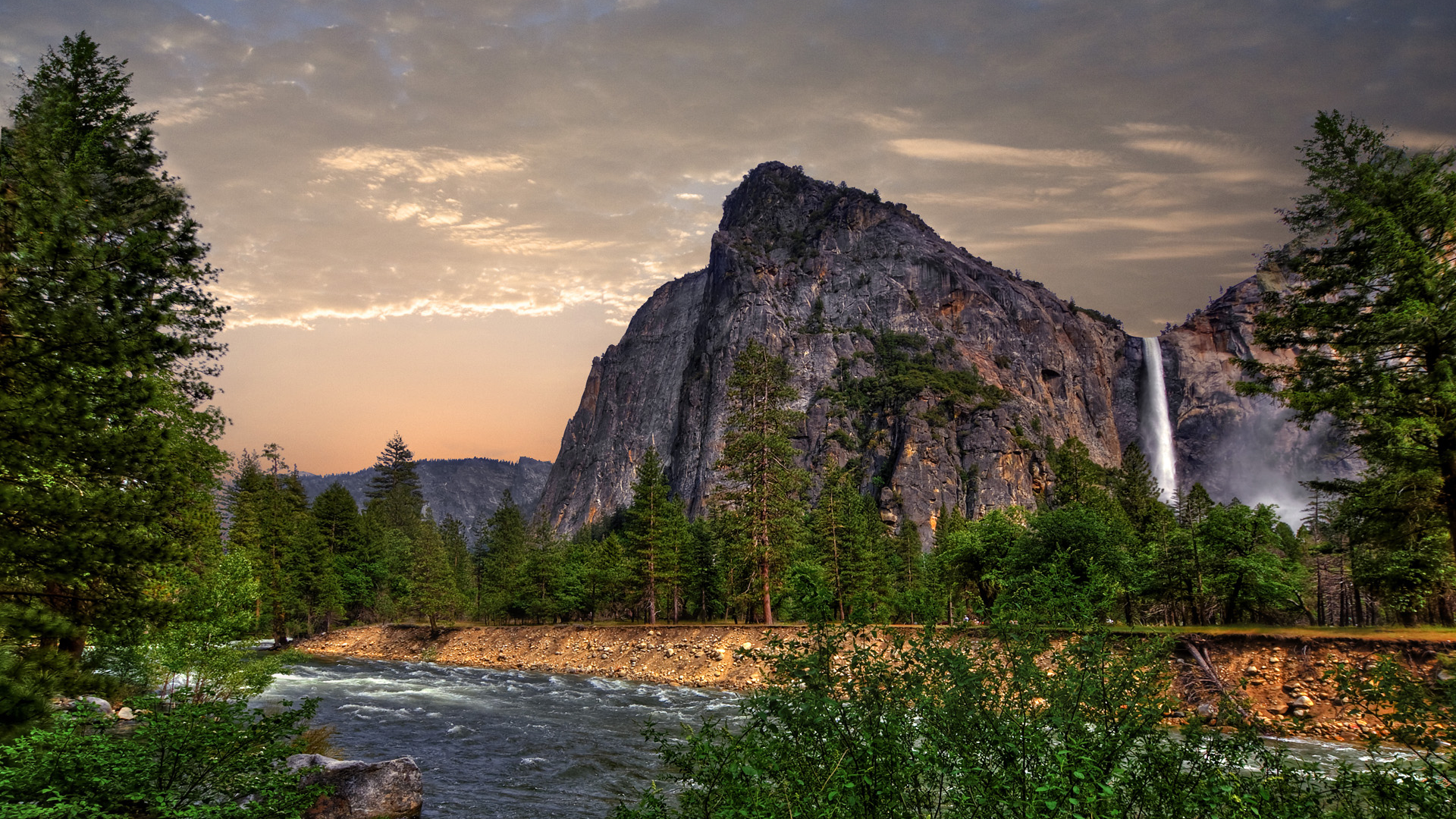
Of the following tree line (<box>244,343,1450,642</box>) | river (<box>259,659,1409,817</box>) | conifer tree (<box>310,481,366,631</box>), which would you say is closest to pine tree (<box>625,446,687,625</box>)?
tree line (<box>244,343,1450,642</box>)

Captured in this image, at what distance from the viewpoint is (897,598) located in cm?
973

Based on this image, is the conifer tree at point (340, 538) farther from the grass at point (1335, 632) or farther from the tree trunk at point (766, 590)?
the grass at point (1335, 632)

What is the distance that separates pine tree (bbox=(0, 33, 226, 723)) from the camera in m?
9.88

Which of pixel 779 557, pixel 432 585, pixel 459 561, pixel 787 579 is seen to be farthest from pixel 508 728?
pixel 459 561

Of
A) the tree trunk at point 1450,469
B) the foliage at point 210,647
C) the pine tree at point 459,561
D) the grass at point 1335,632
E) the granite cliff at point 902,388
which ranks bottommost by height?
the pine tree at point 459,561

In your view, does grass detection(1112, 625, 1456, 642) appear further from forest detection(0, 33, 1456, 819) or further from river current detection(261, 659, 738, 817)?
river current detection(261, 659, 738, 817)

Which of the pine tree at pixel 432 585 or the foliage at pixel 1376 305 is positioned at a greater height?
the foliage at pixel 1376 305

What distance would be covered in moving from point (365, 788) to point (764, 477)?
3567 centimetres

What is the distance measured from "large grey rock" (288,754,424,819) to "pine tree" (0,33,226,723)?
4830mm

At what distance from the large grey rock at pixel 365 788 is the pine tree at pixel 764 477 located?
1266 inches

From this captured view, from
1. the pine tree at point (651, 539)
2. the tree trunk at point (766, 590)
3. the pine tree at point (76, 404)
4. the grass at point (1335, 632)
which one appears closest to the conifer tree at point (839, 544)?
the tree trunk at point (766, 590)

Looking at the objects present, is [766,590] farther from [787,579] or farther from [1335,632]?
[787,579]

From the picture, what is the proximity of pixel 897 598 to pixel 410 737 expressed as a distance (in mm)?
20509

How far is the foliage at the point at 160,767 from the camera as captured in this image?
7520 millimetres
